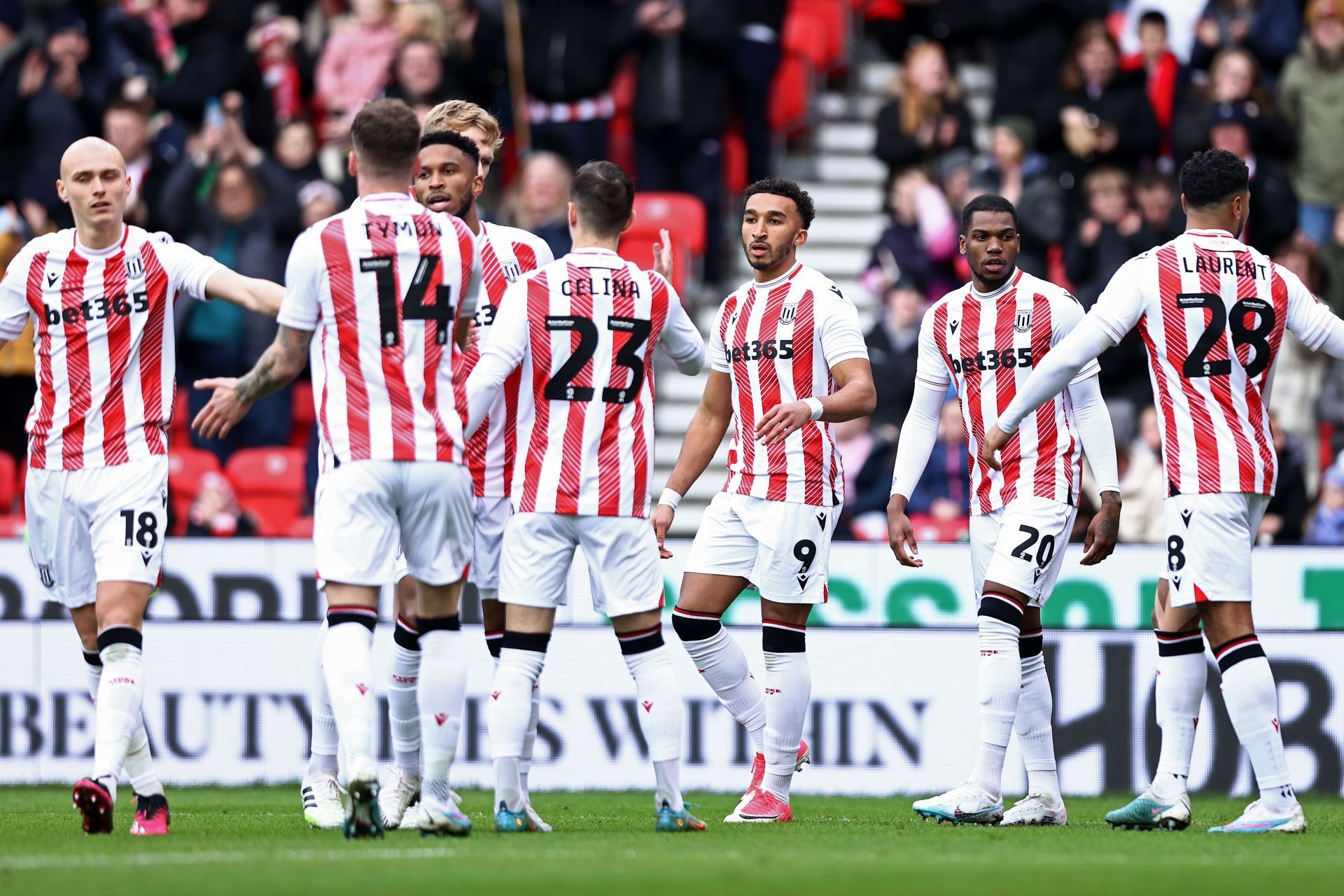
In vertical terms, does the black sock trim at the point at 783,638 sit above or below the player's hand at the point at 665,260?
below

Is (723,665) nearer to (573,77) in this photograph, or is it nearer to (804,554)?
(804,554)

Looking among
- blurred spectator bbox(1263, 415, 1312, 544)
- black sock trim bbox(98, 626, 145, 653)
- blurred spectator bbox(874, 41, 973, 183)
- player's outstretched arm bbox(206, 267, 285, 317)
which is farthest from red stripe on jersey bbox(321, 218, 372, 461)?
blurred spectator bbox(874, 41, 973, 183)

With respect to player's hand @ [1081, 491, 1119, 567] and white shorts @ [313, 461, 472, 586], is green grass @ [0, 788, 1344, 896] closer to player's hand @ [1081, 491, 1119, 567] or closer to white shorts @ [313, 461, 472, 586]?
white shorts @ [313, 461, 472, 586]

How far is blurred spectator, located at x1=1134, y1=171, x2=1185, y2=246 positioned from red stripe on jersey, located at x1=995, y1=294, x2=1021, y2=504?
231 inches

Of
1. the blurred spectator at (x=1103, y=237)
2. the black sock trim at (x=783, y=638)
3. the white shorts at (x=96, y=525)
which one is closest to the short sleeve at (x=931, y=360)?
the black sock trim at (x=783, y=638)

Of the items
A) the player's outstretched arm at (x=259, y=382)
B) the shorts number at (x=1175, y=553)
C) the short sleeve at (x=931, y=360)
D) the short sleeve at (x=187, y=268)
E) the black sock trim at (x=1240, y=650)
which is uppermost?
the short sleeve at (x=187, y=268)

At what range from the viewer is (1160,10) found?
1645 cm

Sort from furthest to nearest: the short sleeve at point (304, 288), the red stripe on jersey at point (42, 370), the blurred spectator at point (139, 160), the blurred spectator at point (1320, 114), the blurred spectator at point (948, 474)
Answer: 1. the blurred spectator at point (139, 160)
2. the blurred spectator at point (1320, 114)
3. the blurred spectator at point (948, 474)
4. the red stripe on jersey at point (42, 370)
5. the short sleeve at point (304, 288)

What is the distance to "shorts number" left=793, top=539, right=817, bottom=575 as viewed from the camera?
28.6 feet

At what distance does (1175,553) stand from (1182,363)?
2.59 feet

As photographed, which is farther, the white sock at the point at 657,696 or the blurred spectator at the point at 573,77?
the blurred spectator at the point at 573,77

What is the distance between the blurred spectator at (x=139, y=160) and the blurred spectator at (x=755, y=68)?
4.76 m

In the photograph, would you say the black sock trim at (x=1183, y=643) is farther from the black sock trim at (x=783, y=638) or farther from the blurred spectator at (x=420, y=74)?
the blurred spectator at (x=420, y=74)

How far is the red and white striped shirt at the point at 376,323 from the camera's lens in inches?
282
